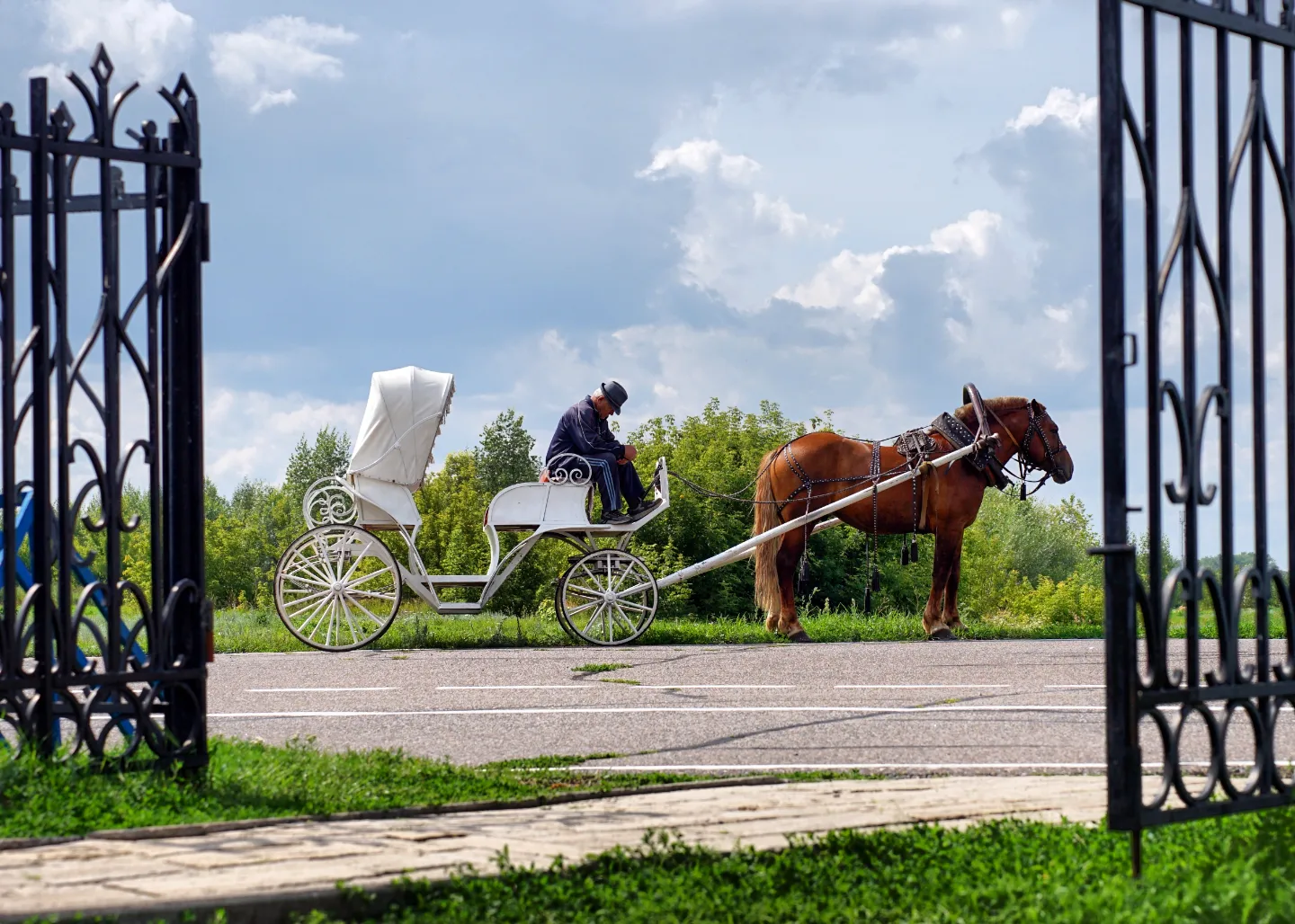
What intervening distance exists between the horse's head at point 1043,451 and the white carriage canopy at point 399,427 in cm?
694

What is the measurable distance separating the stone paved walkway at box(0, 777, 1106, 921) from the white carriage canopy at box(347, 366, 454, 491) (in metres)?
9.23

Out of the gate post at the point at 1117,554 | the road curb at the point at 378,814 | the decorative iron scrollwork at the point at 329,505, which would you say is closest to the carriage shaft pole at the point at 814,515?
the decorative iron scrollwork at the point at 329,505

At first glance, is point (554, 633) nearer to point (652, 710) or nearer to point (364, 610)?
point (364, 610)

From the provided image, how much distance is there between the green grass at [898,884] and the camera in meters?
3.91

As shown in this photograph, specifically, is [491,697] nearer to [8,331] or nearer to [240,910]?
[8,331]

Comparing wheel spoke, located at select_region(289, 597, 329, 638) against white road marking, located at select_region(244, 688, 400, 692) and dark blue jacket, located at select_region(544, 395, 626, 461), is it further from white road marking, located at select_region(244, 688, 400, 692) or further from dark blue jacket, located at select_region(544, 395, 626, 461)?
white road marking, located at select_region(244, 688, 400, 692)

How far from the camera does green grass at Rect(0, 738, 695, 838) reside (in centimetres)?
514

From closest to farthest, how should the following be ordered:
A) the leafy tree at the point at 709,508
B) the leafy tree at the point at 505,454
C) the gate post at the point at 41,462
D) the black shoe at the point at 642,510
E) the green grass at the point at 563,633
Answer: the gate post at the point at 41,462
the black shoe at the point at 642,510
the green grass at the point at 563,633
the leafy tree at the point at 709,508
the leafy tree at the point at 505,454

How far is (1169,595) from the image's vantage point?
470cm

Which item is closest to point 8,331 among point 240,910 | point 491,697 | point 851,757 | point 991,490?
point 240,910

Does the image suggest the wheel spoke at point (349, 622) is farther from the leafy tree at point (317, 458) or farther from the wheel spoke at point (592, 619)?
the leafy tree at point (317, 458)

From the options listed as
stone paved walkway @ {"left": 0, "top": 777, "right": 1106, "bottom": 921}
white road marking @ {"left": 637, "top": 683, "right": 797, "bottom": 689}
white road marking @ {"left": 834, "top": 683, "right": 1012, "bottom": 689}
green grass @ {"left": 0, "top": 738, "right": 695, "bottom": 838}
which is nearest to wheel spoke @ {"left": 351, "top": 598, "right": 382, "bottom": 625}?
white road marking @ {"left": 637, "top": 683, "right": 797, "bottom": 689}

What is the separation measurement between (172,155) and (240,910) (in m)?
3.44

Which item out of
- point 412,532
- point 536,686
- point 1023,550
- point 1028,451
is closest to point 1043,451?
point 1028,451
